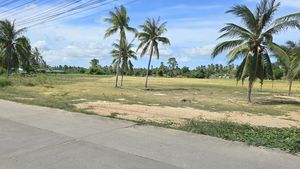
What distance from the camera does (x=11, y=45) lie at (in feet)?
128

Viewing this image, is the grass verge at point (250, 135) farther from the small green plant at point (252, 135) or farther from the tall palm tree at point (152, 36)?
the tall palm tree at point (152, 36)

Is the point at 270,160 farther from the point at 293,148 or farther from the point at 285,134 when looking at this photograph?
the point at 285,134

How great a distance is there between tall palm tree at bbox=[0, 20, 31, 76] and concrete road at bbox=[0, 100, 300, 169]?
108 ft

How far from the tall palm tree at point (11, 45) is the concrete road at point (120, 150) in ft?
108

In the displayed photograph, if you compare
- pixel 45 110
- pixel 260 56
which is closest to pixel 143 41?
pixel 260 56

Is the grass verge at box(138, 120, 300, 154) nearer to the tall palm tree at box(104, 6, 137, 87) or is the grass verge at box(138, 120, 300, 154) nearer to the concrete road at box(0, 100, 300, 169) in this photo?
the concrete road at box(0, 100, 300, 169)

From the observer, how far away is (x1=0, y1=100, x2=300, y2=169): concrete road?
17.1 ft

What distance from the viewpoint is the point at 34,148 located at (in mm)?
6234

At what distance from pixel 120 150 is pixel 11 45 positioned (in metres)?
37.1

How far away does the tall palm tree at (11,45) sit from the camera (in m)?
38.2

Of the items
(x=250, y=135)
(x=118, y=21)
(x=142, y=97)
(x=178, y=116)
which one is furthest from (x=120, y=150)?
(x=118, y=21)

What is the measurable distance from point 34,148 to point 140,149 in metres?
1.98

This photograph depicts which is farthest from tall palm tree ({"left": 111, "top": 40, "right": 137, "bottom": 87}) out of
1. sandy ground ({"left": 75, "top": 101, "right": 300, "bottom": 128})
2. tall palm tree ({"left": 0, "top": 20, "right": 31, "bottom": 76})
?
sandy ground ({"left": 75, "top": 101, "right": 300, "bottom": 128})

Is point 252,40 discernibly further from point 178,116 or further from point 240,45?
point 178,116
